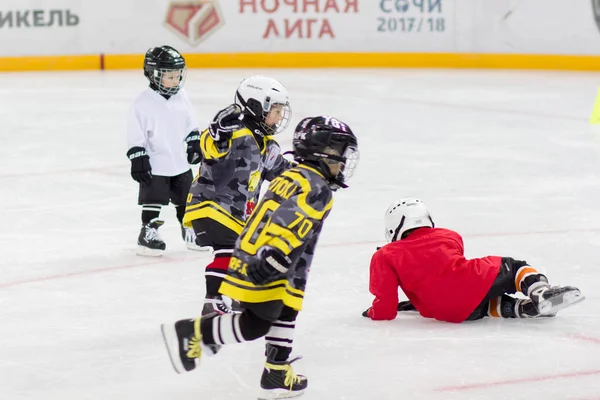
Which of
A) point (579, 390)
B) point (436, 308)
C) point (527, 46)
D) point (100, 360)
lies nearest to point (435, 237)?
point (436, 308)

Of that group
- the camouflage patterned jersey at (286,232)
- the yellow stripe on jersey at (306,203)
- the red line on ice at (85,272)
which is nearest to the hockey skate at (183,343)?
the camouflage patterned jersey at (286,232)

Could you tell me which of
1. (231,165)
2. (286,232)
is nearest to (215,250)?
(231,165)

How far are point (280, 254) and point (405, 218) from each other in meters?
1.03

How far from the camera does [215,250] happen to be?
3752 mm

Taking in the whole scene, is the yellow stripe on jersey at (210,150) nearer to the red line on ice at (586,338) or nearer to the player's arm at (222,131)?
the player's arm at (222,131)

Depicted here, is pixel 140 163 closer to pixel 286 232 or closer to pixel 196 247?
pixel 196 247

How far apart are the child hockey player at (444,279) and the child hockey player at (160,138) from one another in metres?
1.30

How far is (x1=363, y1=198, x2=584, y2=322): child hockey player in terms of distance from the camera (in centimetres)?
370

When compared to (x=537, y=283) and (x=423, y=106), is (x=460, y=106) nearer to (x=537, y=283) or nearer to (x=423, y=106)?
(x=423, y=106)

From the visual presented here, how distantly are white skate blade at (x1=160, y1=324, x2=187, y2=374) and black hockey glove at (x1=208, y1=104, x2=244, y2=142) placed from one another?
0.82 meters

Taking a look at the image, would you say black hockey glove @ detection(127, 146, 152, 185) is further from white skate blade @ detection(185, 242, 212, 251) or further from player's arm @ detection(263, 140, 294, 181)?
player's arm @ detection(263, 140, 294, 181)

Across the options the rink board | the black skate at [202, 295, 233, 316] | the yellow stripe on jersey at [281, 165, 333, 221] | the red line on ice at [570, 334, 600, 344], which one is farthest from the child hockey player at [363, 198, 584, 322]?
the rink board

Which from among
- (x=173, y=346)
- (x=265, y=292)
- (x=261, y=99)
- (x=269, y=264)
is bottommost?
(x=173, y=346)

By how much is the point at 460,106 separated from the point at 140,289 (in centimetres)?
641
